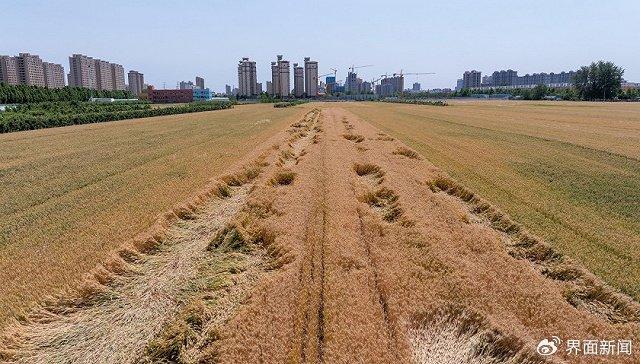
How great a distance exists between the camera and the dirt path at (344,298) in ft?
20.5

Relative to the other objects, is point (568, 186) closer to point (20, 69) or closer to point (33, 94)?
point (33, 94)

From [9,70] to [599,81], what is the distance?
230m

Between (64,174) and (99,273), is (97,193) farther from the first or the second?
(99,273)

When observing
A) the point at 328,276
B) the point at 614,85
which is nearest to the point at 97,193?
the point at 328,276

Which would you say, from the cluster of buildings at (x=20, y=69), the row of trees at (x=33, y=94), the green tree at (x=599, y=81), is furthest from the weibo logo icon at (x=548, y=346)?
the cluster of buildings at (x=20, y=69)

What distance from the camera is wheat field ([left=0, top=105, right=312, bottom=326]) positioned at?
350 inches

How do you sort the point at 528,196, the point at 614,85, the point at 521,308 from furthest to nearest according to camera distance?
the point at 614,85
the point at 528,196
the point at 521,308

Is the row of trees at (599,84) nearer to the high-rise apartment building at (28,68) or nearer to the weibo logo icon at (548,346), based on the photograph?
the weibo logo icon at (548,346)

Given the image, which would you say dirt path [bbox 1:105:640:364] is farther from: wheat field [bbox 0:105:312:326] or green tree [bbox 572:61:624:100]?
green tree [bbox 572:61:624:100]

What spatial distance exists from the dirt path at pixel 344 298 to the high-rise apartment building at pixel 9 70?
211264 millimetres

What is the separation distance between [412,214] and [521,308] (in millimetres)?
4965

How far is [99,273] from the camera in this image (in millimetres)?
8664

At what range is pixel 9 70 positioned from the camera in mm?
177250

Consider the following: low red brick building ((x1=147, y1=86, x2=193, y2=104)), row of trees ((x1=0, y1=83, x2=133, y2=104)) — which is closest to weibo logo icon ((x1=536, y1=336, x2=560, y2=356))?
row of trees ((x1=0, y1=83, x2=133, y2=104))
